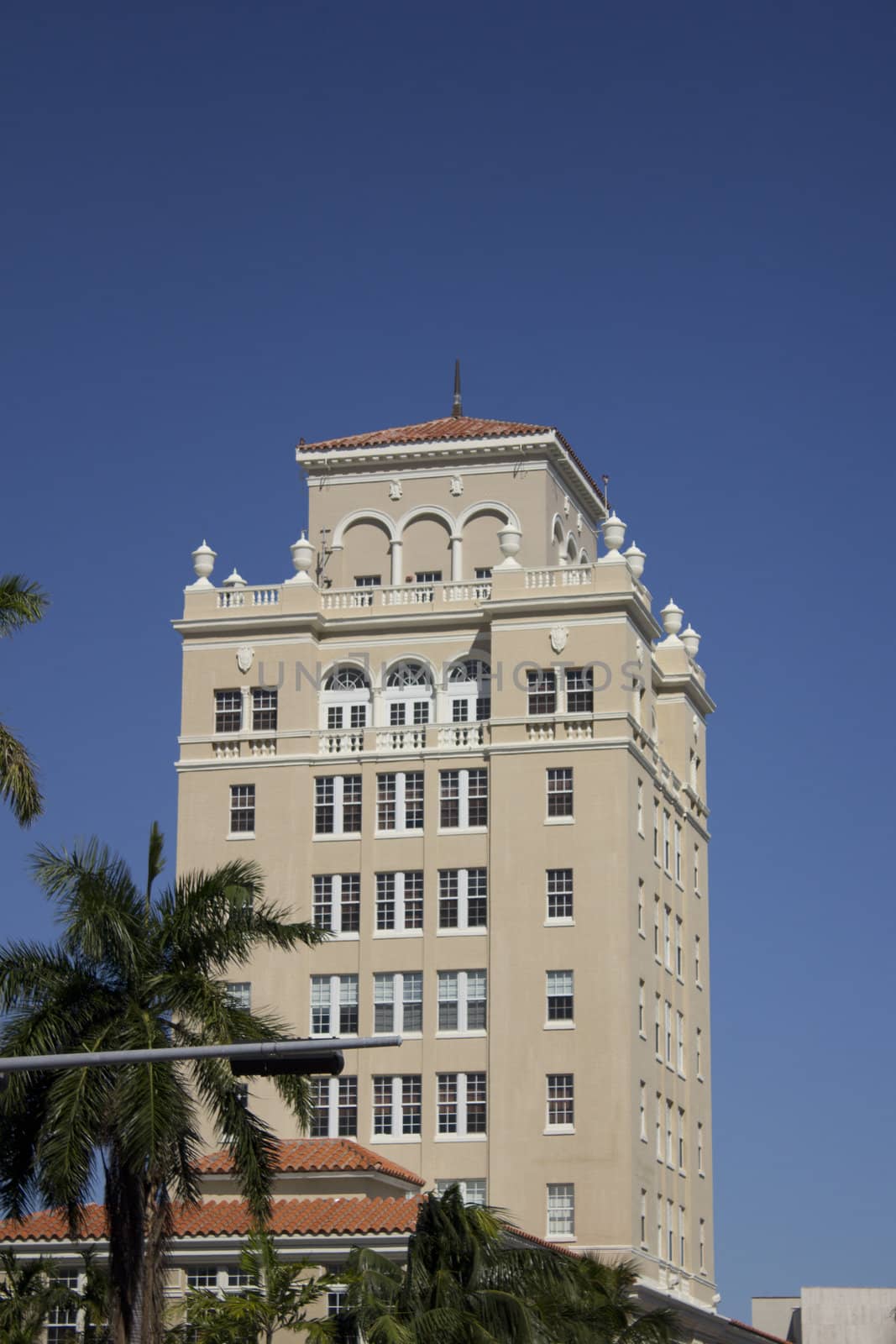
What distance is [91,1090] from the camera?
120 ft

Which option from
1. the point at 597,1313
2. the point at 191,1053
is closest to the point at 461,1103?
the point at 597,1313

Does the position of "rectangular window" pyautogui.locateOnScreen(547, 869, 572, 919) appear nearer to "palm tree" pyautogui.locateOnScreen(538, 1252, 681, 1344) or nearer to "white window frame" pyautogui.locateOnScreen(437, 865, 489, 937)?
"white window frame" pyautogui.locateOnScreen(437, 865, 489, 937)

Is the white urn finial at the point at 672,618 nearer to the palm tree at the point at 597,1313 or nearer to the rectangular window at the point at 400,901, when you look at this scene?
the rectangular window at the point at 400,901

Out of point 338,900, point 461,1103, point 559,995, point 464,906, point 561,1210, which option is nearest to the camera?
point 561,1210

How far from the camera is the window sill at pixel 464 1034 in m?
69.9

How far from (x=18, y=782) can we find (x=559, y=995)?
118ft

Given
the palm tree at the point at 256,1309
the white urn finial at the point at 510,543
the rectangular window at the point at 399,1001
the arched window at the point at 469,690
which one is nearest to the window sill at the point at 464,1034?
the rectangular window at the point at 399,1001

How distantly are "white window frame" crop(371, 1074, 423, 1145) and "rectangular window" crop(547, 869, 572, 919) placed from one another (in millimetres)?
6276

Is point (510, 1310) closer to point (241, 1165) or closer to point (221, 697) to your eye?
point (241, 1165)

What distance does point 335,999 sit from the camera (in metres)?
71.8

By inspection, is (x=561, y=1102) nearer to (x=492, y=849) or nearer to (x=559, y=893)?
(x=559, y=893)

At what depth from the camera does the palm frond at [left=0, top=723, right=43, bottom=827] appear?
35.6 metres

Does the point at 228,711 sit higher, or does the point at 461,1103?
the point at 228,711

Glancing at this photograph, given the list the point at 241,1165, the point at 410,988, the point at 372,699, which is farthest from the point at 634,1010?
the point at 241,1165
